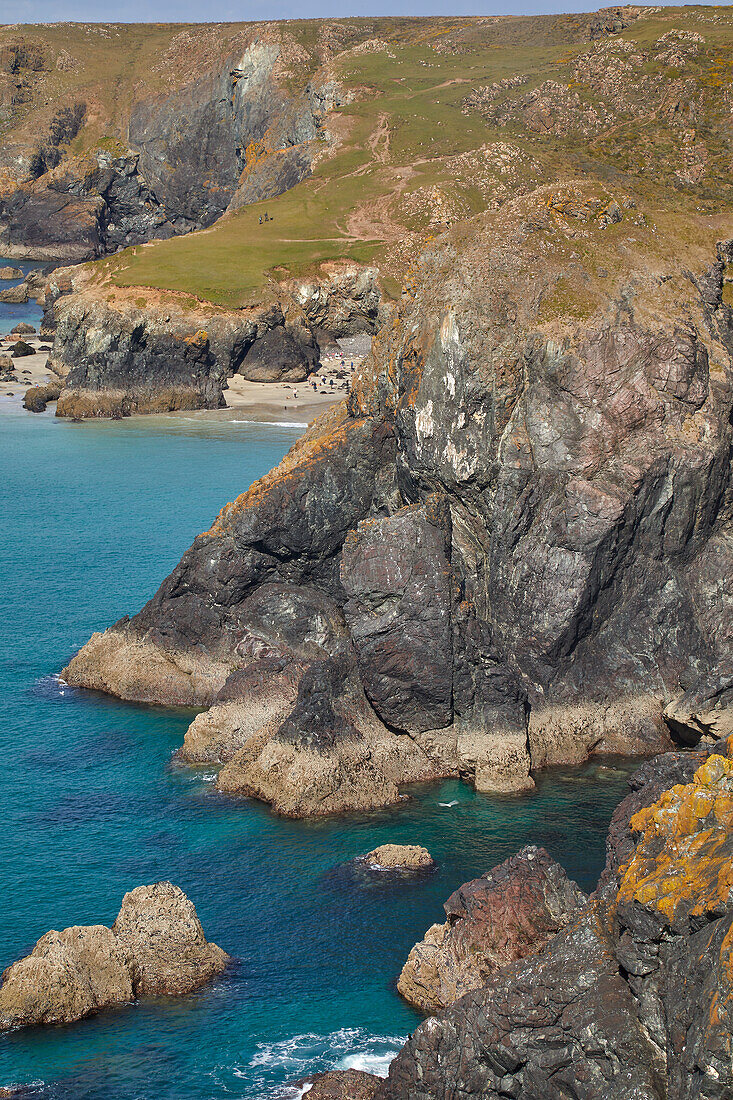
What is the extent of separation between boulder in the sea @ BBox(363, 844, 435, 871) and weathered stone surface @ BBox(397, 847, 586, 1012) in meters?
6.42

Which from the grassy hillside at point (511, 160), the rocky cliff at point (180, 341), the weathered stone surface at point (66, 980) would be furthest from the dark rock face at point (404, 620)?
the rocky cliff at point (180, 341)

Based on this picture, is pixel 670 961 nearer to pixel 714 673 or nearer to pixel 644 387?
pixel 714 673

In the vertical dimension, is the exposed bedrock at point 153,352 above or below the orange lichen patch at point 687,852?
above

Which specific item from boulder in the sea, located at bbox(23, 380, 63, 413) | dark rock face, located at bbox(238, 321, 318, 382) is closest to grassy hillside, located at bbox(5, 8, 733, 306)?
dark rock face, located at bbox(238, 321, 318, 382)

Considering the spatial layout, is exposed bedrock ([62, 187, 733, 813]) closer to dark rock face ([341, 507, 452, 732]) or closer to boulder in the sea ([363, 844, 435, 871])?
dark rock face ([341, 507, 452, 732])

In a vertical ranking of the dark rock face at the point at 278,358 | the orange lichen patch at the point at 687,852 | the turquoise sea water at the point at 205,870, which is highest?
the dark rock face at the point at 278,358

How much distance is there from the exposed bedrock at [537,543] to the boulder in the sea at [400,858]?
7.40 m

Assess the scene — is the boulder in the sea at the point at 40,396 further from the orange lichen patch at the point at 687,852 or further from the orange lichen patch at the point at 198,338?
the orange lichen patch at the point at 687,852

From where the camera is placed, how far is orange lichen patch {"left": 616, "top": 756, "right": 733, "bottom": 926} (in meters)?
22.6

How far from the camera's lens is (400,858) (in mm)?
43875

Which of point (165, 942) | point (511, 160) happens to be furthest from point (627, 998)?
point (511, 160)

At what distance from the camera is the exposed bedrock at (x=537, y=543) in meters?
53.2

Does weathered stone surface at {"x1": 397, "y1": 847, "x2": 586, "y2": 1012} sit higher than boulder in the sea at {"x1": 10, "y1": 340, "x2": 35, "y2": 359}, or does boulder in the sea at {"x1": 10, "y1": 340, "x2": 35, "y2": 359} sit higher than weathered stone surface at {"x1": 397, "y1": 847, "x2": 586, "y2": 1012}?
boulder in the sea at {"x1": 10, "y1": 340, "x2": 35, "y2": 359}

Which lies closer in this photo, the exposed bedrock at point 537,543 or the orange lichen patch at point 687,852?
the orange lichen patch at point 687,852
